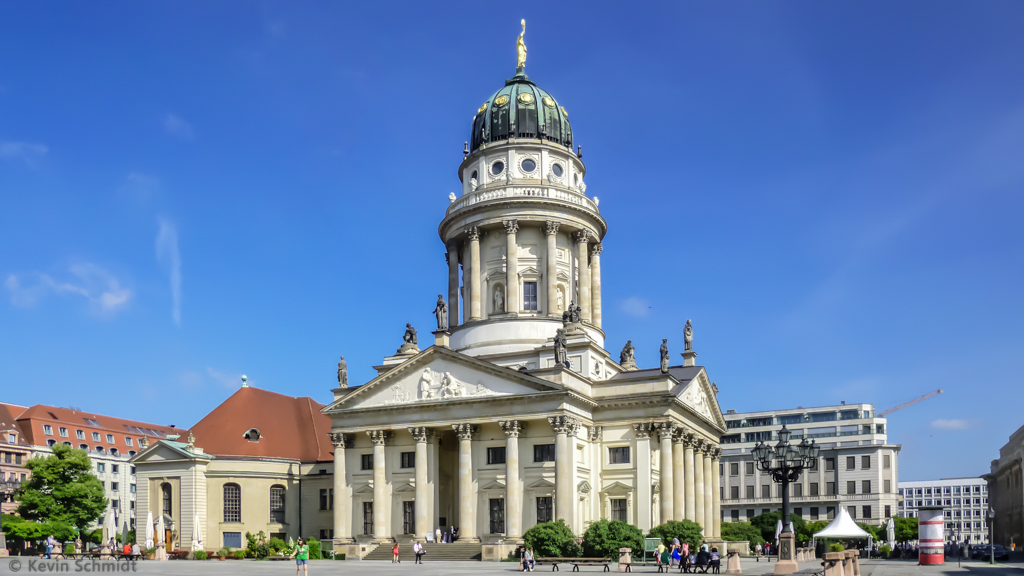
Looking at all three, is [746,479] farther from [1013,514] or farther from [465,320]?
[465,320]

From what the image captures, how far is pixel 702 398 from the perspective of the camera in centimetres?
7369

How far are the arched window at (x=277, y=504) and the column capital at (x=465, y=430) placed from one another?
17.9 metres

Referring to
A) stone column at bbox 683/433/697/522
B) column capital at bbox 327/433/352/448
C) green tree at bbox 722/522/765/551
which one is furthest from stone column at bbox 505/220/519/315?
green tree at bbox 722/522/765/551

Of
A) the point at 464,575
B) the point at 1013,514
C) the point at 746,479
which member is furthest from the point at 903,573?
the point at 746,479

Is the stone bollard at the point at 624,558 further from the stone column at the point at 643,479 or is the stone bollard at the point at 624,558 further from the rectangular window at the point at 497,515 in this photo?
the rectangular window at the point at 497,515

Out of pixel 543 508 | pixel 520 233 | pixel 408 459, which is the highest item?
pixel 520 233

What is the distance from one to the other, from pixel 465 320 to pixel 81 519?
34128mm

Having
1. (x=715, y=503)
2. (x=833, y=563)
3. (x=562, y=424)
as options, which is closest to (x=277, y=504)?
(x=562, y=424)

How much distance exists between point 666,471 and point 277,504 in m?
29.2

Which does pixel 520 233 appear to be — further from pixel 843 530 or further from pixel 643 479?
pixel 843 530

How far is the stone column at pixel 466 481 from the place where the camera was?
6159cm

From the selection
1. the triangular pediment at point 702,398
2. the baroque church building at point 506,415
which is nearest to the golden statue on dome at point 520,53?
the baroque church building at point 506,415

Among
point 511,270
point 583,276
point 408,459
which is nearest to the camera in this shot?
point 408,459

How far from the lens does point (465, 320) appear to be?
74875mm
